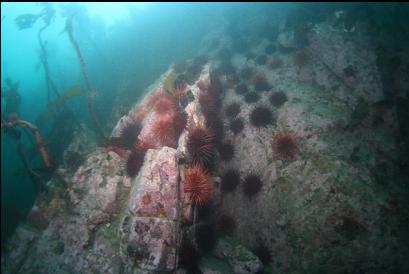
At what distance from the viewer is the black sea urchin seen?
1312 cm

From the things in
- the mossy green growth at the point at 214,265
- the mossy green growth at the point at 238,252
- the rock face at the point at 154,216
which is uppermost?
the rock face at the point at 154,216

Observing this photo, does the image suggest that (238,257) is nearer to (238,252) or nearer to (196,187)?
(238,252)

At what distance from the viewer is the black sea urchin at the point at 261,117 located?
1312 cm

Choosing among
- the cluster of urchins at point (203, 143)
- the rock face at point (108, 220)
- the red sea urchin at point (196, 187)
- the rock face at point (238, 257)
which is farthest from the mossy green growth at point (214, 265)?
the red sea urchin at point (196, 187)

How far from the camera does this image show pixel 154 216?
923cm

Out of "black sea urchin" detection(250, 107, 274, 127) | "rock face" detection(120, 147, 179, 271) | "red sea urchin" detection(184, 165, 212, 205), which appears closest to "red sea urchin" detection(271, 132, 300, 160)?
"black sea urchin" detection(250, 107, 274, 127)

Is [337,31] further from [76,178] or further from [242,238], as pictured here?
[76,178]

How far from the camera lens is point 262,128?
13.4 meters

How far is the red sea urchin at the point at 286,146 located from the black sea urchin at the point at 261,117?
120 centimetres

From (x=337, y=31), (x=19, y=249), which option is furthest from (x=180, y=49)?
(x=19, y=249)

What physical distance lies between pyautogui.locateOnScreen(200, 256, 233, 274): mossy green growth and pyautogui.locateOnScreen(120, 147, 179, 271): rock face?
1.33m

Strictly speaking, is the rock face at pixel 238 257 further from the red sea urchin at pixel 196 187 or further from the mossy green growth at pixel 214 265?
the red sea urchin at pixel 196 187

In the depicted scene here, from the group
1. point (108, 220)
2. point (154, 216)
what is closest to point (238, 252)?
point (154, 216)

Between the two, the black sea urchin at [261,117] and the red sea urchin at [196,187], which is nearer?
the red sea urchin at [196,187]
